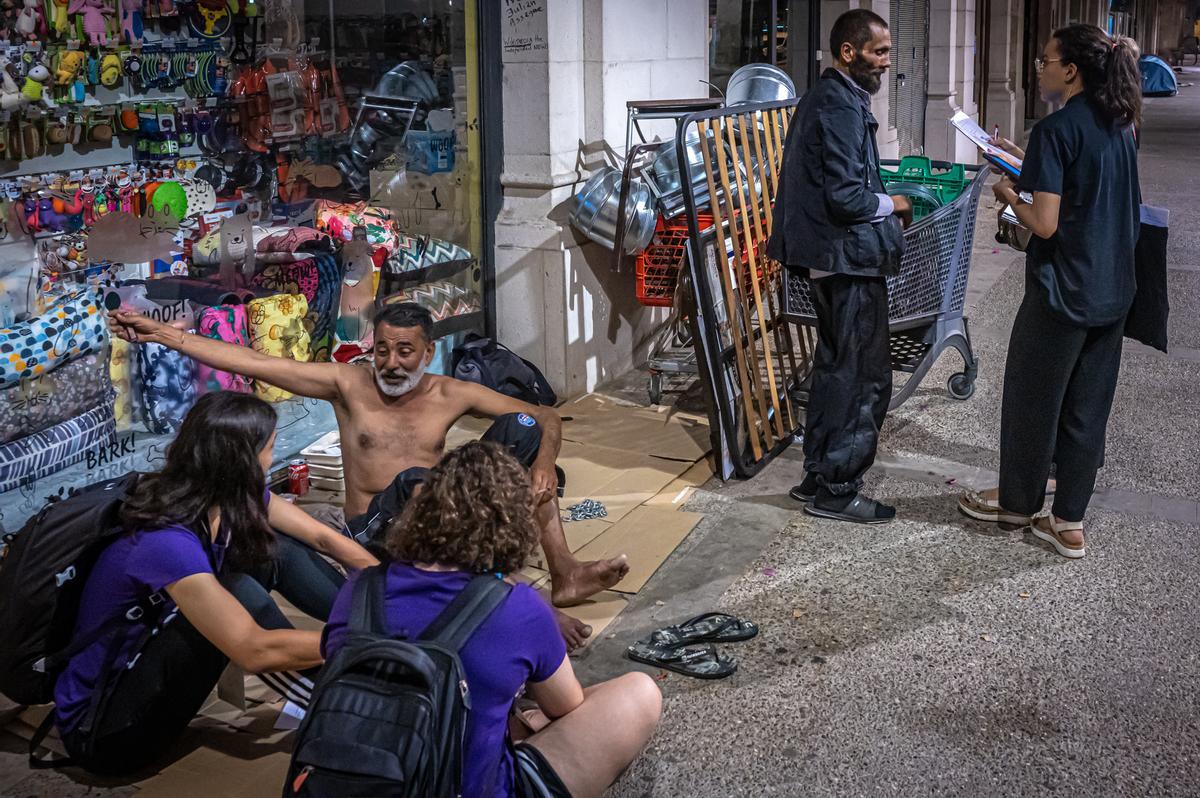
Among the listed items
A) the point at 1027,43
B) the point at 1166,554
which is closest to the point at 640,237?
the point at 1166,554

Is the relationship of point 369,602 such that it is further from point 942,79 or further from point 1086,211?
point 942,79

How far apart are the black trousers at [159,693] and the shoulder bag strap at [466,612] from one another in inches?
36.5

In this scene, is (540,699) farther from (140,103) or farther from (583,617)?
(140,103)

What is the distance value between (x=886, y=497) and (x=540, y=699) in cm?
314

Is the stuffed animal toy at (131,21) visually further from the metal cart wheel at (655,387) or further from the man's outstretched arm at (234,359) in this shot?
the metal cart wheel at (655,387)

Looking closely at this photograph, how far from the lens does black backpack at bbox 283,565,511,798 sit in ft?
8.38

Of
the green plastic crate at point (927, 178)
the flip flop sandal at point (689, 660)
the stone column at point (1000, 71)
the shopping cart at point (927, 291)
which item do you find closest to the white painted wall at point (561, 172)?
the shopping cart at point (927, 291)

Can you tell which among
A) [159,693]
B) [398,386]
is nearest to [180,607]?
[159,693]

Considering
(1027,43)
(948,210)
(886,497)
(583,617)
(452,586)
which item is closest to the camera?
(452,586)

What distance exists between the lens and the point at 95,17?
17.2 feet

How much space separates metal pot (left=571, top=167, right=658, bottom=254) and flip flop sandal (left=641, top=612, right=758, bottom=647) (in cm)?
308

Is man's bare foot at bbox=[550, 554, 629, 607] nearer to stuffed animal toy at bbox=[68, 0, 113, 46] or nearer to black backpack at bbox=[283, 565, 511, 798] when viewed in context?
black backpack at bbox=[283, 565, 511, 798]

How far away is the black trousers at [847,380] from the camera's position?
546 cm

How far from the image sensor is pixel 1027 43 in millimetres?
27125
